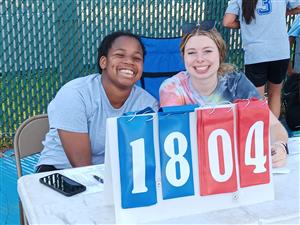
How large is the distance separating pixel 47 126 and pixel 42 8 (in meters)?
2.22

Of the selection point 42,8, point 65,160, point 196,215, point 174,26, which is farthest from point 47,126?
point 174,26

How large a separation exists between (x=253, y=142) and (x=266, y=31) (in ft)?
8.39

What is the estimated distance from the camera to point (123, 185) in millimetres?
1312

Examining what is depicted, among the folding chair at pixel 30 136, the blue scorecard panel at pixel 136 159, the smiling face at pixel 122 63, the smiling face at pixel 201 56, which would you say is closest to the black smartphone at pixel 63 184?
the blue scorecard panel at pixel 136 159

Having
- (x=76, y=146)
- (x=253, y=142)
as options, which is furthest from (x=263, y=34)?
(x=253, y=142)

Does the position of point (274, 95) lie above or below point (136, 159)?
below

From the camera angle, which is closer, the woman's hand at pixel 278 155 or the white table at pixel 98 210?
the white table at pixel 98 210

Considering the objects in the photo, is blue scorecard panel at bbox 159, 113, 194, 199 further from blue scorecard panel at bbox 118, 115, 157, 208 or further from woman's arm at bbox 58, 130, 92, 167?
woman's arm at bbox 58, 130, 92, 167

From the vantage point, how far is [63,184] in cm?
156

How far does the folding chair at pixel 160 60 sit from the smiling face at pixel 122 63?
104 cm

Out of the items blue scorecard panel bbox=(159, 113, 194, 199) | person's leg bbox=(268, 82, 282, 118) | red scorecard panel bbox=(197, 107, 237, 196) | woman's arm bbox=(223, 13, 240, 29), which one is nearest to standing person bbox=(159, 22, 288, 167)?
red scorecard panel bbox=(197, 107, 237, 196)

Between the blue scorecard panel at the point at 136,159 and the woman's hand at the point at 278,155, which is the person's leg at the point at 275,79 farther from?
the blue scorecard panel at the point at 136,159

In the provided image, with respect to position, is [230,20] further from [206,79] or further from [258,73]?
[206,79]

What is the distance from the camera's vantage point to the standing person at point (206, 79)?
2.03 m
